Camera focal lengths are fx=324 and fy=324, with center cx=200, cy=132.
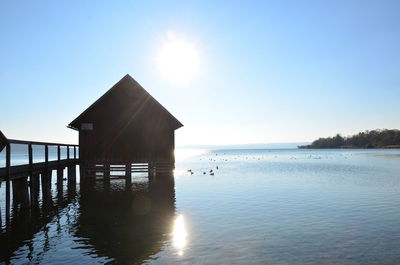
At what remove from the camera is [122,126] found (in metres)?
27.8

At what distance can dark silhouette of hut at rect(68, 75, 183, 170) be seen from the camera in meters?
27.6

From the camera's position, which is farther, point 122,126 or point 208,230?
point 122,126

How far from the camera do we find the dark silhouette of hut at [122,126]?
27641mm

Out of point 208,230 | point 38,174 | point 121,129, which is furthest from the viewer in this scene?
point 121,129

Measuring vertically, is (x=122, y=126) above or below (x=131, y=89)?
below

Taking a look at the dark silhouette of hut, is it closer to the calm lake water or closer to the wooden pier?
the wooden pier

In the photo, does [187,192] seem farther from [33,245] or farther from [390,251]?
[390,251]

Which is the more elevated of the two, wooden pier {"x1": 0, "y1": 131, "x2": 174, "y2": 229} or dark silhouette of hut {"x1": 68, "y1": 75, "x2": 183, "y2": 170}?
dark silhouette of hut {"x1": 68, "y1": 75, "x2": 183, "y2": 170}

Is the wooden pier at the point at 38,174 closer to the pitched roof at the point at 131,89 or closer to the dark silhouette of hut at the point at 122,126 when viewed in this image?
the dark silhouette of hut at the point at 122,126

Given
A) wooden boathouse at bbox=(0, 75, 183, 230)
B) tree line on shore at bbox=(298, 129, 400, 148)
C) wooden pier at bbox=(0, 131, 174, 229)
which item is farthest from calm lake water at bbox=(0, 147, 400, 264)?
tree line on shore at bbox=(298, 129, 400, 148)

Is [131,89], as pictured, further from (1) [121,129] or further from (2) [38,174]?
(2) [38,174]

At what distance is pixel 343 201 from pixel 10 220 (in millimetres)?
17194

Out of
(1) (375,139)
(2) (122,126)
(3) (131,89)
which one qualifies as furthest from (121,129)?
(1) (375,139)

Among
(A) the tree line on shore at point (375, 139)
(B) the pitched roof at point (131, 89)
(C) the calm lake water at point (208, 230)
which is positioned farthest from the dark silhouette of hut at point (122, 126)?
(A) the tree line on shore at point (375, 139)
